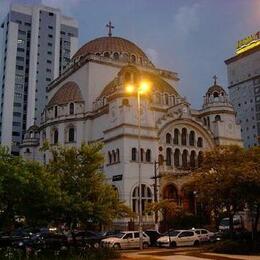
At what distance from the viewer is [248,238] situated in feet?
109

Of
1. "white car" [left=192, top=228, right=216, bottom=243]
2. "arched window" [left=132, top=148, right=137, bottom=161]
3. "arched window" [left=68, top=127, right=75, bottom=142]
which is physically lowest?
"white car" [left=192, top=228, right=216, bottom=243]

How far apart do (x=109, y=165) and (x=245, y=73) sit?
83910 millimetres

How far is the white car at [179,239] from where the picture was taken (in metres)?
36.9

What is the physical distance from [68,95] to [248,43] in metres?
79.6

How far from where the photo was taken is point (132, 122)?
5594 centimetres

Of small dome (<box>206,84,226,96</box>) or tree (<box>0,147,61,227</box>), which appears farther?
small dome (<box>206,84,226,96</box>)

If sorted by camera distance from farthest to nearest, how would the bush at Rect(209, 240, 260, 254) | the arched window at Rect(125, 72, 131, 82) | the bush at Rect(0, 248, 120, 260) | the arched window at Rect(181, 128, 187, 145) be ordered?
the arched window at Rect(181, 128, 187, 145), the arched window at Rect(125, 72, 131, 82), the bush at Rect(209, 240, 260, 254), the bush at Rect(0, 248, 120, 260)

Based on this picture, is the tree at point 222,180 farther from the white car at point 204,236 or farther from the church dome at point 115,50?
the church dome at point 115,50

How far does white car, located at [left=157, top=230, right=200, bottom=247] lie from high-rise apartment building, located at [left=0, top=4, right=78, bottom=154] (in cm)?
8334

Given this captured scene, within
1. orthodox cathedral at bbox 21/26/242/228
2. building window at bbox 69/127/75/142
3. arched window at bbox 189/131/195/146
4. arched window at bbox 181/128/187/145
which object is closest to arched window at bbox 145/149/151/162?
orthodox cathedral at bbox 21/26/242/228

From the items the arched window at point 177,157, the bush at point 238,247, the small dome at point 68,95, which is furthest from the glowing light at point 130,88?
the bush at point 238,247

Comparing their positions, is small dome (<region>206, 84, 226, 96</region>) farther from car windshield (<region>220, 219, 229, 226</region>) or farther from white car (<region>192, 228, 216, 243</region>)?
white car (<region>192, 228, 216, 243</region>)

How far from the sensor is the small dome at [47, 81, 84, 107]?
68.7 meters

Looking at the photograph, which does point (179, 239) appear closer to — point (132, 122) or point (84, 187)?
point (84, 187)
